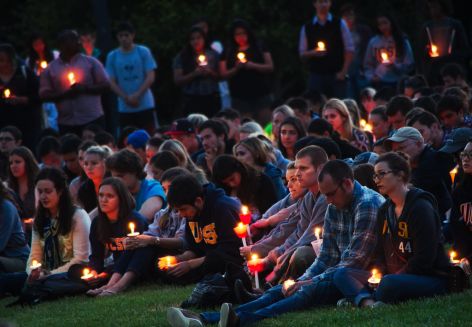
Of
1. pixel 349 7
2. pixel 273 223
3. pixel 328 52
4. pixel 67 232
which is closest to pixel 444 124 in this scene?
pixel 273 223

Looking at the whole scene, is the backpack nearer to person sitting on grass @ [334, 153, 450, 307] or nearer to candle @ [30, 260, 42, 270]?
person sitting on grass @ [334, 153, 450, 307]

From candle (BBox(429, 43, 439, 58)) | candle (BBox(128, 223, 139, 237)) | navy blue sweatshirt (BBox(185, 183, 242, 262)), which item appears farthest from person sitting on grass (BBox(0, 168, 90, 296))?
candle (BBox(429, 43, 439, 58))

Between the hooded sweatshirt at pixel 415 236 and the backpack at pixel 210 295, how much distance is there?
1.49 meters

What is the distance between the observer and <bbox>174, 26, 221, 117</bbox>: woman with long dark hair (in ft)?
62.6

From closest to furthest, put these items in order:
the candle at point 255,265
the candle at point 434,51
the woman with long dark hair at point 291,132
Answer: the candle at point 255,265 → the woman with long dark hair at point 291,132 → the candle at point 434,51

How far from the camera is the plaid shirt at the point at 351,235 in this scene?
30.4 feet

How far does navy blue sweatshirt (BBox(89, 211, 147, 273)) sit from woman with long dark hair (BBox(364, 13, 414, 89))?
26.8ft

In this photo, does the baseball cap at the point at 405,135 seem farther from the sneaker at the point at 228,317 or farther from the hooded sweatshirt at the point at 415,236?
the sneaker at the point at 228,317

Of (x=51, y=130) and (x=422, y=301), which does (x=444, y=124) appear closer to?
(x=422, y=301)

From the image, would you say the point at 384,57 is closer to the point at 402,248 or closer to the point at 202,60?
the point at 202,60

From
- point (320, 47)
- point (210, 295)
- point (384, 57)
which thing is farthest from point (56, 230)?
point (384, 57)

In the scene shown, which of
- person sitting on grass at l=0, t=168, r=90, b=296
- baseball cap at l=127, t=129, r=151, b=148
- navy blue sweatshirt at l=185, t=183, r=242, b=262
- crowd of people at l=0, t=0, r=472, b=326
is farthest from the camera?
baseball cap at l=127, t=129, r=151, b=148

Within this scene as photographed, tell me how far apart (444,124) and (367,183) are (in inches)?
118

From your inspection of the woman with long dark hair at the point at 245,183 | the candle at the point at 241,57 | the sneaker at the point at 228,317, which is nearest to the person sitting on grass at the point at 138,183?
the woman with long dark hair at the point at 245,183
